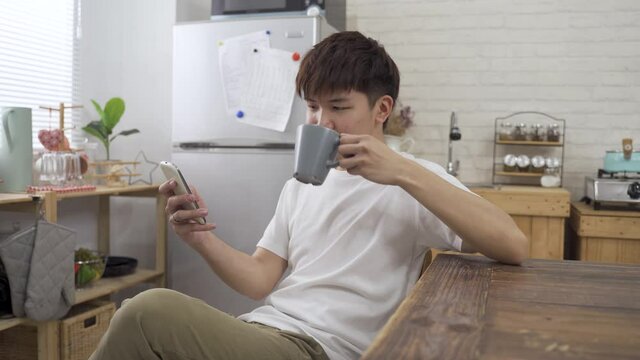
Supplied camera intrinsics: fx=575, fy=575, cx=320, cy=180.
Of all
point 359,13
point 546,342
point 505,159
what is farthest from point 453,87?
point 546,342

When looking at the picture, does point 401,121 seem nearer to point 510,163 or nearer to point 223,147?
point 510,163

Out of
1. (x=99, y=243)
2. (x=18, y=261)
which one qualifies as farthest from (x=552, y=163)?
(x=18, y=261)

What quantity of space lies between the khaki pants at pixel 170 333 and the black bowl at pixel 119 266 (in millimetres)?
1938

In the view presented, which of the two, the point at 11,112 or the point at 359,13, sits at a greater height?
the point at 359,13

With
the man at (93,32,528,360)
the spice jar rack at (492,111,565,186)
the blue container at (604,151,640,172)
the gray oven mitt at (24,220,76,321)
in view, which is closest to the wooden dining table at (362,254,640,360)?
the man at (93,32,528,360)

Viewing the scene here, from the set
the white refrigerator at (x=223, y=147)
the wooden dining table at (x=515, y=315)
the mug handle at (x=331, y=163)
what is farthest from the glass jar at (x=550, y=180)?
the mug handle at (x=331, y=163)

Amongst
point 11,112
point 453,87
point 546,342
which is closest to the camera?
point 546,342

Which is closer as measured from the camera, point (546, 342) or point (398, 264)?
point (546, 342)

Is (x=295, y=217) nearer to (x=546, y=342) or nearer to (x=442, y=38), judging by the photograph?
(x=546, y=342)

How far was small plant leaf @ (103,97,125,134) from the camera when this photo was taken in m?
2.79

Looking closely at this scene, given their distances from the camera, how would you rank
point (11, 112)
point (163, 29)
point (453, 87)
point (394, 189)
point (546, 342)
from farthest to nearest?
point (453, 87) → point (163, 29) → point (11, 112) → point (394, 189) → point (546, 342)

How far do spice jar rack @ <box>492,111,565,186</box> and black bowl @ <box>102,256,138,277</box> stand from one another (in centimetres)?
201

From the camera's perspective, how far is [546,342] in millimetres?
613

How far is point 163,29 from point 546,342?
2.90 metres
